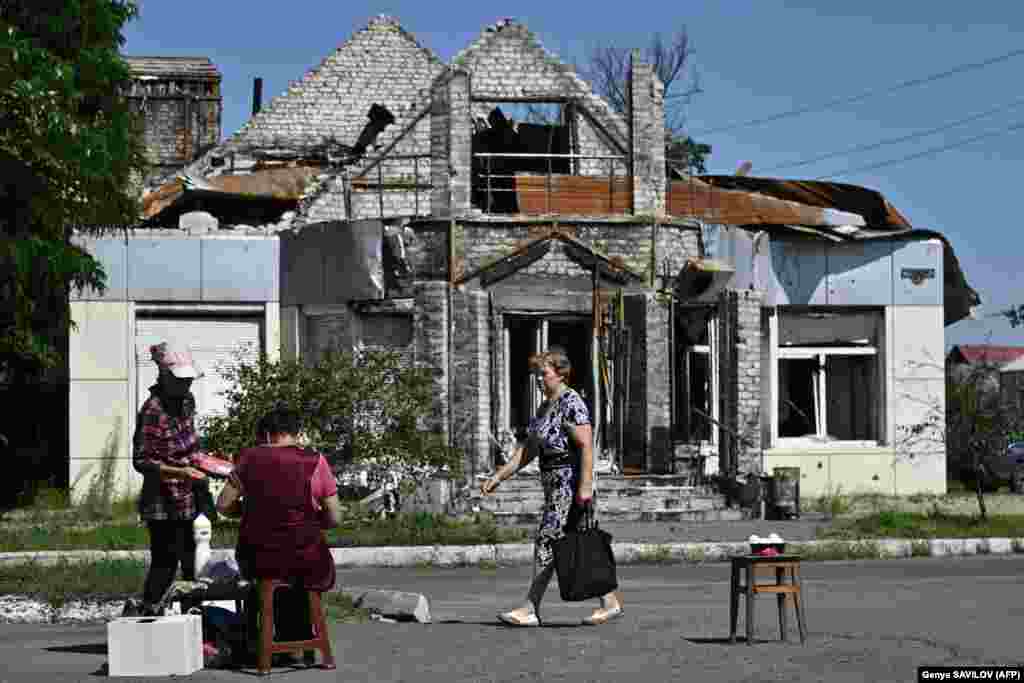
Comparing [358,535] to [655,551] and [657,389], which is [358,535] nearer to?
[655,551]

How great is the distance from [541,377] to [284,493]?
3008mm

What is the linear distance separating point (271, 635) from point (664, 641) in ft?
8.74

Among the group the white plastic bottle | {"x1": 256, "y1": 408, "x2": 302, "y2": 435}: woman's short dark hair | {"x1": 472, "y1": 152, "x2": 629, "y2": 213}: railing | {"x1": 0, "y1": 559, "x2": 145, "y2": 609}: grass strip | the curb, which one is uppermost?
{"x1": 472, "y1": 152, "x2": 629, "y2": 213}: railing

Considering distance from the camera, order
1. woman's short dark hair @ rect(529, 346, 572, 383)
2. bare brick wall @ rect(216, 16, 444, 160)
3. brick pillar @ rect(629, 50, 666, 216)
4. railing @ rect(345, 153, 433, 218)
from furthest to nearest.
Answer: bare brick wall @ rect(216, 16, 444, 160), railing @ rect(345, 153, 433, 218), brick pillar @ rect(629, 50, 666, 216), woman's short dark hair @ rect(529, 346, 572, 383)

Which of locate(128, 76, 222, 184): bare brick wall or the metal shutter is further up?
locate(128, 76, 222, 184): bare brick wall

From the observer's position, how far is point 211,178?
32.7 metres

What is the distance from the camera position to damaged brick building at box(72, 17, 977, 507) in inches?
1063

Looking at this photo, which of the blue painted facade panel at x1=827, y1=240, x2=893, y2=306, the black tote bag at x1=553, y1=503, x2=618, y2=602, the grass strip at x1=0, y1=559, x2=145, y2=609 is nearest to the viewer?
the black tote bag at x1=553, y1=503, x2=618, y2=602

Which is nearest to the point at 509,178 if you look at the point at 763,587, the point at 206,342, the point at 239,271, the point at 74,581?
the point at 239,271

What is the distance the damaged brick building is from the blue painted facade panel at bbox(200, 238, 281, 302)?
0.10 ft

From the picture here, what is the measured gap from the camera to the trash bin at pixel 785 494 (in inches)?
1015

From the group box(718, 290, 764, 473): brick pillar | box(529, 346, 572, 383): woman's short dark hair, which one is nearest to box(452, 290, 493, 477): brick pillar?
Result: box(718, 290, 764, 473): brick pillar

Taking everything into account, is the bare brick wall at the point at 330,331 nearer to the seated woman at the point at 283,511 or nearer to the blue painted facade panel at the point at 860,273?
the blue painted facade panel at the point at 860,273

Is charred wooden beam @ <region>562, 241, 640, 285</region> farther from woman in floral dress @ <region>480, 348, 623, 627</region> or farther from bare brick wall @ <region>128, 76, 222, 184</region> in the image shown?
bare brick wall @ <region>128, 76, 222, 184</region>
